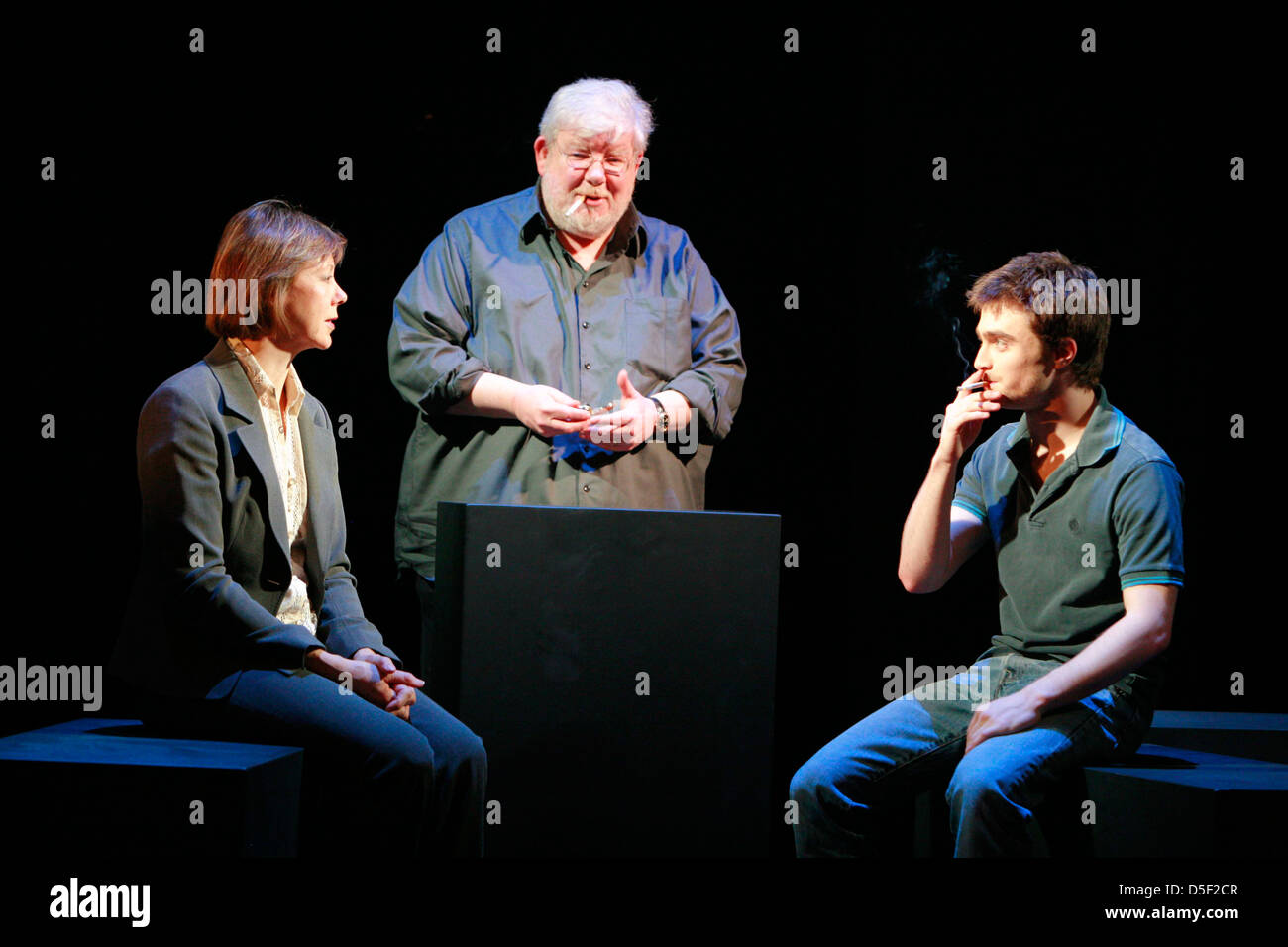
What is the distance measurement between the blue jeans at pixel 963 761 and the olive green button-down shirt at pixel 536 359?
0.87 m

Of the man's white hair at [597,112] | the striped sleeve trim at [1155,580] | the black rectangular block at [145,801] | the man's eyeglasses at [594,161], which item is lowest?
the black rectangular block at [145,801]

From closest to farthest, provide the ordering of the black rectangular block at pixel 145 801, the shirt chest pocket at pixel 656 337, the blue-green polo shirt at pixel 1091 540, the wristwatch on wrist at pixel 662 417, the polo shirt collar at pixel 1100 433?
1. the black rectangular block at pixel 145 801
2. the blue-green polo shirt at pixel 1091 540
3. the polo shirt collar at pixel 1100 433
4. the wristwatch on wrist at pixel 662 417
5. the shirt chest pocket at pixel 656 337

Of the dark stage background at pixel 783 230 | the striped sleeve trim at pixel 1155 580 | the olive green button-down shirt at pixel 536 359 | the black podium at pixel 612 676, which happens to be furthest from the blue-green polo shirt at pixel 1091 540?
the olive green button-down shirt at pixel 536 359

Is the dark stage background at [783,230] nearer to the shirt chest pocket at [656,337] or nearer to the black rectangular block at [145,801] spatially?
the shirt chest pocket at [656,337]

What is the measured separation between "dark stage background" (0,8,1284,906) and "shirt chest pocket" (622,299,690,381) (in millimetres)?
424

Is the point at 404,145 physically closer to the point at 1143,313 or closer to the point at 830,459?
the point at 830,459

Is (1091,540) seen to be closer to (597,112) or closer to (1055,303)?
(1055,303)

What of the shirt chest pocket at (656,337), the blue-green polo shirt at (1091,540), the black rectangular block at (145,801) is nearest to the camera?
the black rectangular block at (145,801)

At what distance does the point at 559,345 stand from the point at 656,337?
0.27 m

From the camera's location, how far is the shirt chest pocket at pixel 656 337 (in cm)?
352

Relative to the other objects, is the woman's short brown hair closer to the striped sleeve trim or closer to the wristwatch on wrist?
the wristwatch on wrist

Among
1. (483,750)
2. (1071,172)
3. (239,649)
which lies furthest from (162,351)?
(1071,172)

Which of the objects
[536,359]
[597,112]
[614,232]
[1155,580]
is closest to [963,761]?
[1155,580]

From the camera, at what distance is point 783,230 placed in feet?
12.9
